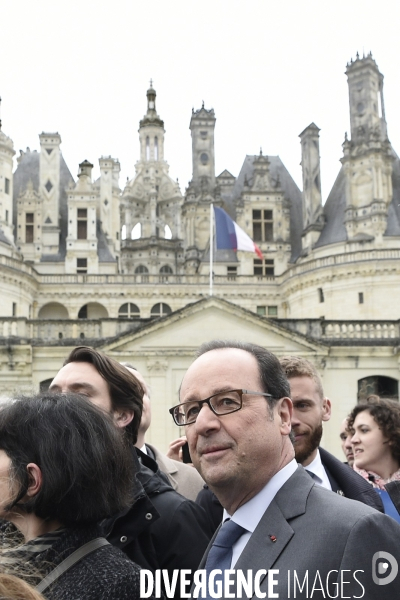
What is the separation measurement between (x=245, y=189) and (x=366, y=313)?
12928mm

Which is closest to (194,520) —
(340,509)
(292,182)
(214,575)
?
(214,575)

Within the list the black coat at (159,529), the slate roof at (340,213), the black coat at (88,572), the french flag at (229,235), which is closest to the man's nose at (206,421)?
the black coat at (88,572)

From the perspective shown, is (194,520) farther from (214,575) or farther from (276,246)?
(276,246)

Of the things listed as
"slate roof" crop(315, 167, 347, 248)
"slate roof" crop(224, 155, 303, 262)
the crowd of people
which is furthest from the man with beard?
"slate roof" crop(224, 155, 303, 262)

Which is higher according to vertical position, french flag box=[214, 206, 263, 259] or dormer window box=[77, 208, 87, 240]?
dormer window box=[77, 208, 87, 240]

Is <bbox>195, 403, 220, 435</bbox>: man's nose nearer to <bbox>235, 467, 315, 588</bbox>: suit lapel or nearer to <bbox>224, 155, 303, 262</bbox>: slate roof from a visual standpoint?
<bbox>235, 467, 315, 588</bbox>: suit lapel

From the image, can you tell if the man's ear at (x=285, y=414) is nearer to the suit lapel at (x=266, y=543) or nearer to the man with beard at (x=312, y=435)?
the suit lapel at (x=266, y=543)

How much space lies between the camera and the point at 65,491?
2.72 metres

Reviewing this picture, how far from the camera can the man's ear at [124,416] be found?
412cm

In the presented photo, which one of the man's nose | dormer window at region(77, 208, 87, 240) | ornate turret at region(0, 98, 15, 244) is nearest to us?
the man's nose

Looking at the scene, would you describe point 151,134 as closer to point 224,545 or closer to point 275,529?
point 224,545

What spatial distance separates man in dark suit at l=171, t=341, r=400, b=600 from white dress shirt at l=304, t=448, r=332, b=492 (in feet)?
4.96

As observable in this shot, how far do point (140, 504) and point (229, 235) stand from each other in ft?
94.2

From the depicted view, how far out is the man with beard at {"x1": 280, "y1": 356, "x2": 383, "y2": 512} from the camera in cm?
431
